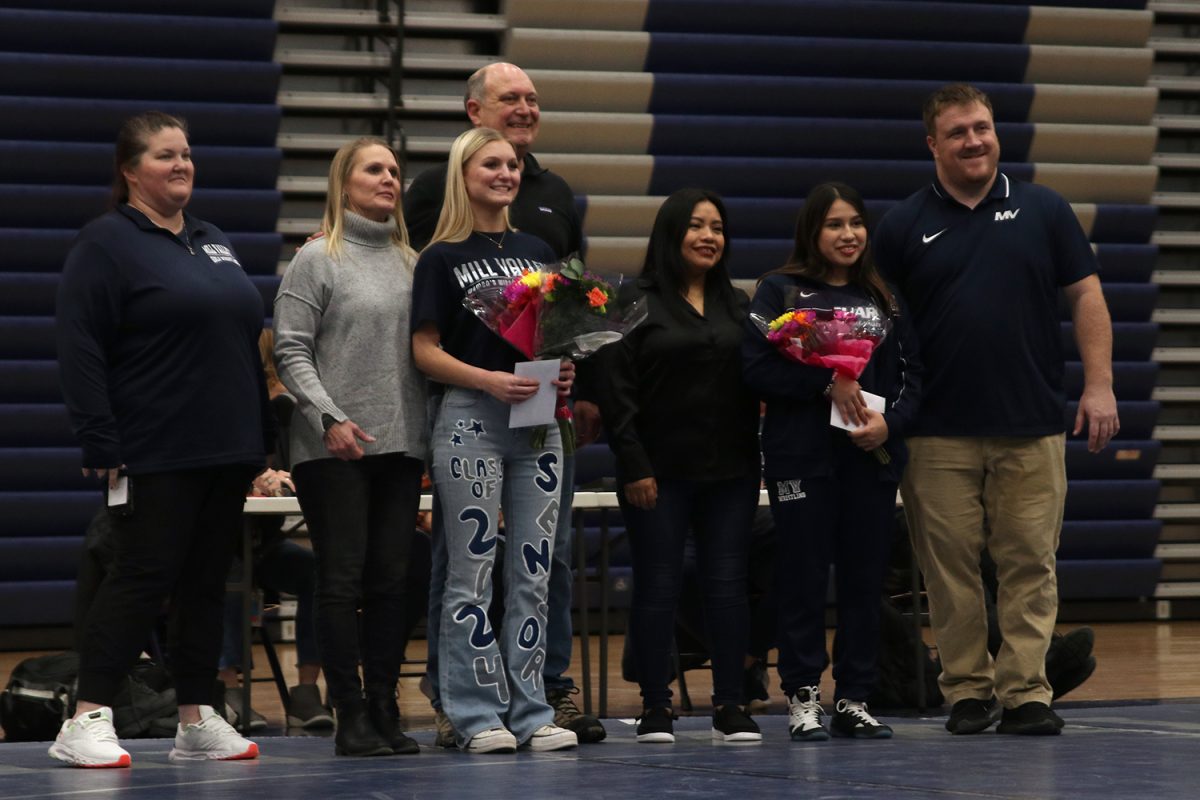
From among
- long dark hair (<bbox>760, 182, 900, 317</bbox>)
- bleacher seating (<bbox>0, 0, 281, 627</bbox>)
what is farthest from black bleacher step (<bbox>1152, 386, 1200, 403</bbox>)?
long dark hair (<bbox>760, 182, 900, 317</bbox>)

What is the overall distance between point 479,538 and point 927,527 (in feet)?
3.79

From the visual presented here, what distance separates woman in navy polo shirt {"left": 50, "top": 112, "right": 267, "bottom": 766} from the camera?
3.67m

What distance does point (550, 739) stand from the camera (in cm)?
388

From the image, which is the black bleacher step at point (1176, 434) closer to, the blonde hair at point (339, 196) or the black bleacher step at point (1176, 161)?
the black bleacher step at point (1176, 161)

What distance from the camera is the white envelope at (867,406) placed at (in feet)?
13.2

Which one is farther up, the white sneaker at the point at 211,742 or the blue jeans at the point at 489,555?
the blue jeans at the point at 489,555

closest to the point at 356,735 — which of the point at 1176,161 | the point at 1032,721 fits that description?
the point at 1032,721

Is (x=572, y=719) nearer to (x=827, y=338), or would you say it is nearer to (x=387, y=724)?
(x=387, y=724)

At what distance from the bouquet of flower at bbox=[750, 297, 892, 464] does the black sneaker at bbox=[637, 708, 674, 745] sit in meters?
0.91

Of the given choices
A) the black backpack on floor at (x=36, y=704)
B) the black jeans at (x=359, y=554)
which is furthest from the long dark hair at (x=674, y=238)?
the black backpack on floor at (x=36, y=704)

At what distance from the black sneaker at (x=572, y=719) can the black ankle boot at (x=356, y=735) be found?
0.44 m

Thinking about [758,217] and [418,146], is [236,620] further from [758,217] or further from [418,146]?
[758,217]

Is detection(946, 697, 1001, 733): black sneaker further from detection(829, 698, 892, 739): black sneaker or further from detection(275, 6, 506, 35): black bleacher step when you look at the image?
detection(275, 6, 506, 35): black bleacher step

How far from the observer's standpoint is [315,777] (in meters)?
3.47
